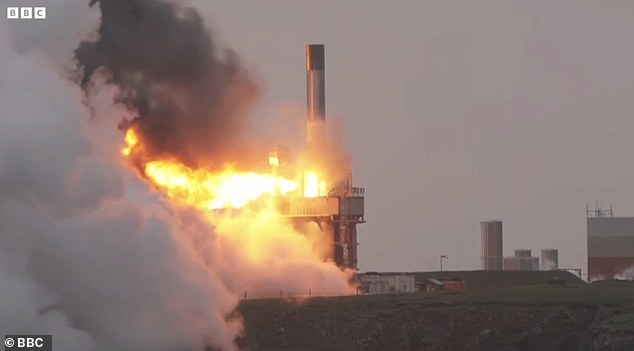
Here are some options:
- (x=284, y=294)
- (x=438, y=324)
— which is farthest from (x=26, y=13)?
(x=284, y=294)

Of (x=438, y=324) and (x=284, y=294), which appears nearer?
(x=438, y=324)

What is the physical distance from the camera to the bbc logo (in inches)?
5906

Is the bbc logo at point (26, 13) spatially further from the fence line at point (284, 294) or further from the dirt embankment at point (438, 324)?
the fence line at point (284, 294)

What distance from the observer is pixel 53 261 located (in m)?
145

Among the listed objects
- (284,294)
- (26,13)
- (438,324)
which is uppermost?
(26,13)

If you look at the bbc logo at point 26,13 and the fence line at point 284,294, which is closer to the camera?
the bbc logo at point 26,13

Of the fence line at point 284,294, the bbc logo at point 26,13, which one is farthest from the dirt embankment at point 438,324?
the bbc logo at point 26,13

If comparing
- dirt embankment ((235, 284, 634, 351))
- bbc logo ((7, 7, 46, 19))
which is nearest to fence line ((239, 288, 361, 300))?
dirt embankment ((235, 284, 634, 351))

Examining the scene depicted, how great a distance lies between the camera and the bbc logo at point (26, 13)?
150 metres

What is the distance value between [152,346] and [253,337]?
20073mm

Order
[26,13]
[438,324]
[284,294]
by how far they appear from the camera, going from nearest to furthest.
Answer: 1. [26,13]
2. [438,324]
3. [284,294]

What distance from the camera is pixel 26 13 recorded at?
150 meters

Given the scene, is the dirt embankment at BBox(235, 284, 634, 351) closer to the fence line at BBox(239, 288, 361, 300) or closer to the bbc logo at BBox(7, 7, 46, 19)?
the fence line at BBox(239, 288, 361, 300)

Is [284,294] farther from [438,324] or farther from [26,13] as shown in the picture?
[26,13]
